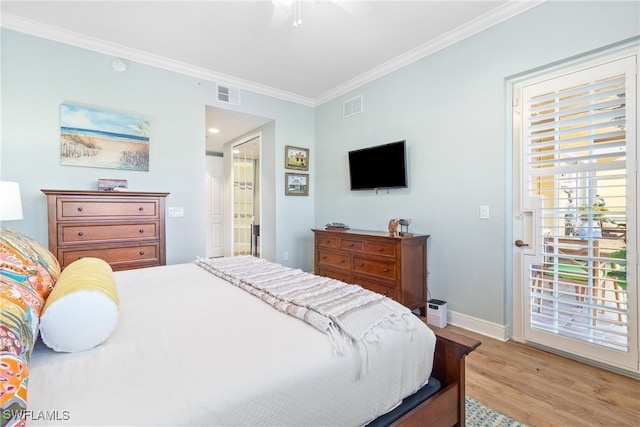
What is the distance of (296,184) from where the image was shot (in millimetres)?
4496

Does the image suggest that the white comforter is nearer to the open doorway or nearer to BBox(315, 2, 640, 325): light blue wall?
BBox(315, 2, 640, 325): light blue wall

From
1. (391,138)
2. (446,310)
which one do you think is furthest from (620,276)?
(391,138)

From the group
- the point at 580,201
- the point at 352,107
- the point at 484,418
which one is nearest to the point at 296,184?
the point at 352,107

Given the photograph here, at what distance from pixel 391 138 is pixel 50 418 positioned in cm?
344

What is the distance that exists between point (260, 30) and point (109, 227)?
2294 mm

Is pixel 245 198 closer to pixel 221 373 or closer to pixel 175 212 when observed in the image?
pixel 175 212

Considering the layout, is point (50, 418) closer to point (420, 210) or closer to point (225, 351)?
point (225, 351)

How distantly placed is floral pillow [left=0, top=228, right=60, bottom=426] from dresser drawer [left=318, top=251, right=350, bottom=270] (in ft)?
8.41

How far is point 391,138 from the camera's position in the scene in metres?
3.48

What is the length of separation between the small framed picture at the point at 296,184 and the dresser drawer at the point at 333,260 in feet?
3.76

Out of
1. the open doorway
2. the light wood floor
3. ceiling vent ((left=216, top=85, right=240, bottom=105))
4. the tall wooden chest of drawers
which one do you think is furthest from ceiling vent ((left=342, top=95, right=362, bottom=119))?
the light wood floor

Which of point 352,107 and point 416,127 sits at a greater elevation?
point 352,107

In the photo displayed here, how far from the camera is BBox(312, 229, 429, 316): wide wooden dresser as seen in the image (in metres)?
A: 2.87

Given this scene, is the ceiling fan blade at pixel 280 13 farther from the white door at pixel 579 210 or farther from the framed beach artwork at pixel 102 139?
the white door at pixel 579 210
